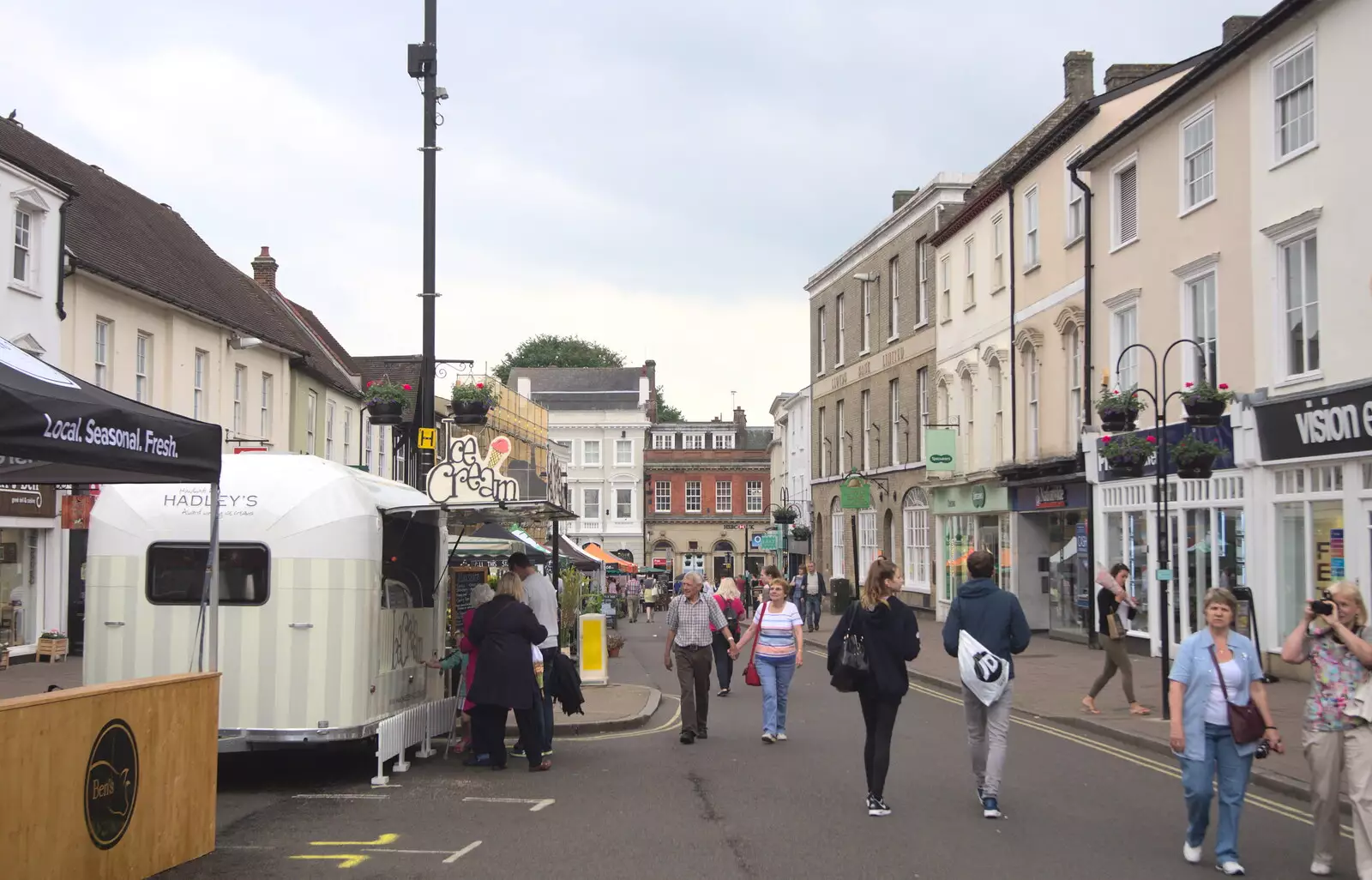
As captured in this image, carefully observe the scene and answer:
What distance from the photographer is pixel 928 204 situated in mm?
37594

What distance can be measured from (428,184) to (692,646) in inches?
209

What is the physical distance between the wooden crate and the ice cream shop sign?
15.5 meters

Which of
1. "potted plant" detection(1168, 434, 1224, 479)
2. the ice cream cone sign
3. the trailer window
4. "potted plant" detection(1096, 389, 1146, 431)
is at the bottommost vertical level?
the trailer window

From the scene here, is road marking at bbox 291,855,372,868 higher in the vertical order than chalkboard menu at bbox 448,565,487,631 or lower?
lower

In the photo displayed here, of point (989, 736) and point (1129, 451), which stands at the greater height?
point (1129, 451)

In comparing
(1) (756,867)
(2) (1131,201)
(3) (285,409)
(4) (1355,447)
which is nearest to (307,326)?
(3) (285,409)

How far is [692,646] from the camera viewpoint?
13.6 meters

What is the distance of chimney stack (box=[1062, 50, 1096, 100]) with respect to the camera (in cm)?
3206

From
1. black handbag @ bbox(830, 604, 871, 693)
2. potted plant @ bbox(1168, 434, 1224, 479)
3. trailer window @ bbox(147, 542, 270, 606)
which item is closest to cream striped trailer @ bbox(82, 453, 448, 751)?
trailer window @ bbox(147, 542, 270, 606)

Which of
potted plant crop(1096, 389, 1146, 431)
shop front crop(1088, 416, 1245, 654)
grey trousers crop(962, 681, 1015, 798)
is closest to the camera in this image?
grey trousers crop(962, 681, 1015, 798)

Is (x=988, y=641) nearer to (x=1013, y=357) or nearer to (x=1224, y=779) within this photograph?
(x=1224, y=779)

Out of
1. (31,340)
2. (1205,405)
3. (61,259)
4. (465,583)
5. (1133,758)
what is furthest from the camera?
(61,259)

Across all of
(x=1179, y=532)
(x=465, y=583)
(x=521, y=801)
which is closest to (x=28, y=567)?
(x=465, y=583)

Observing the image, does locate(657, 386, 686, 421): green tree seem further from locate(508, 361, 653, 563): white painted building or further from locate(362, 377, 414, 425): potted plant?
locate(362, 377, 414, 425): potted plant
